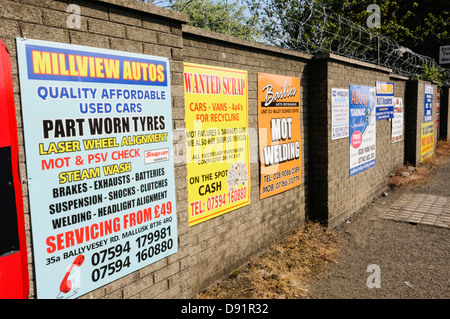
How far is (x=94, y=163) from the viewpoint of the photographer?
2.74m

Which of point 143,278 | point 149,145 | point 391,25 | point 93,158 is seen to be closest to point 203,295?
point 143,278

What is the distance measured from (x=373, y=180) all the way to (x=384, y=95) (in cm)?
221

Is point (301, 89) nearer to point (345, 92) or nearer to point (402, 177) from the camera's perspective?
point (345, 92)

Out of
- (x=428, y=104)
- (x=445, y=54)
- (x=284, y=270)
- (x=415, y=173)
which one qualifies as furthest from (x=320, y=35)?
(x=445, y=54)

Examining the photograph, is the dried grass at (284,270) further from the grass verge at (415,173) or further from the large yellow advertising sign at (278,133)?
the grass verge at (415,173)

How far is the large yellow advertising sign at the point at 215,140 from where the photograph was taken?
3.94 metres

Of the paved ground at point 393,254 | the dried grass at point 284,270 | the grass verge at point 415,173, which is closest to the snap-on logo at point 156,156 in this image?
the dried grass at point 284,270

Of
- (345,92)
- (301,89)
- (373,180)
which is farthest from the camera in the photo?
(373,180)

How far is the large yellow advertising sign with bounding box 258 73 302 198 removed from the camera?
505 cm

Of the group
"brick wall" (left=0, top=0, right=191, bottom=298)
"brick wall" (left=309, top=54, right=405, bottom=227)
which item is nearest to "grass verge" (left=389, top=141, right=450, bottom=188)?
"brick wall" (left=309, top=54, right=405, bottom=227)

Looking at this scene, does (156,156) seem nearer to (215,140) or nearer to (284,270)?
(215,140)

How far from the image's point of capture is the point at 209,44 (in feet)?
13.6

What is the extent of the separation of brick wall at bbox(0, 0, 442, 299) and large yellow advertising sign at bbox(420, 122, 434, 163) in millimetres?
4680

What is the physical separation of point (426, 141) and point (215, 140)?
11629 millimetres
